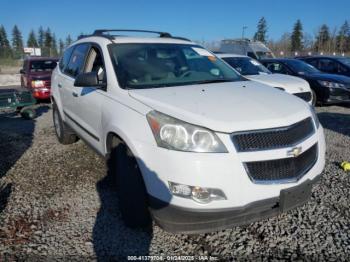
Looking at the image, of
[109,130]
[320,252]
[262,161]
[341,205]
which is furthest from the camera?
[341,205]

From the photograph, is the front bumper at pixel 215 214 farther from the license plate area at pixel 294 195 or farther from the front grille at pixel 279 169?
the front grille at pixel 279 169

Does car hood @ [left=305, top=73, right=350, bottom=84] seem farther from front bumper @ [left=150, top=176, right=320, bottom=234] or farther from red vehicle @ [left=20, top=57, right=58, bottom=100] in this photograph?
red vehicle @ [left=20, top=57, right=58, bottom=100]

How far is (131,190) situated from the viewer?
2865 millimetres

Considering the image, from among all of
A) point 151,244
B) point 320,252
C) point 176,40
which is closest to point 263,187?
point 320,252

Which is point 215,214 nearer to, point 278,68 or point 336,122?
point 336,122

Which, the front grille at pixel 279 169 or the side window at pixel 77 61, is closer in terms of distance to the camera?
the front grille at pixel 279 169

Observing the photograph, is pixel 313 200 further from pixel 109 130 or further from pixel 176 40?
pixel 176 40

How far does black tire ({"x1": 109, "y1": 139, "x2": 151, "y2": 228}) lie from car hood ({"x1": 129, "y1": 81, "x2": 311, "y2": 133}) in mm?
529

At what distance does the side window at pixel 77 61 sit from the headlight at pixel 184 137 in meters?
2.48

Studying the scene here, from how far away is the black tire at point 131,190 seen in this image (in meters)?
2.81

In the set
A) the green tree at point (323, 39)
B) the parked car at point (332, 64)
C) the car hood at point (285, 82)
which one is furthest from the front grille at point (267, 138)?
the green tree at point (323, 39)

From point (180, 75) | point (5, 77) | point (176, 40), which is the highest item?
point (176, 40)

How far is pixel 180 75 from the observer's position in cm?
379

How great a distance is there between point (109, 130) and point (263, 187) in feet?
5.24
